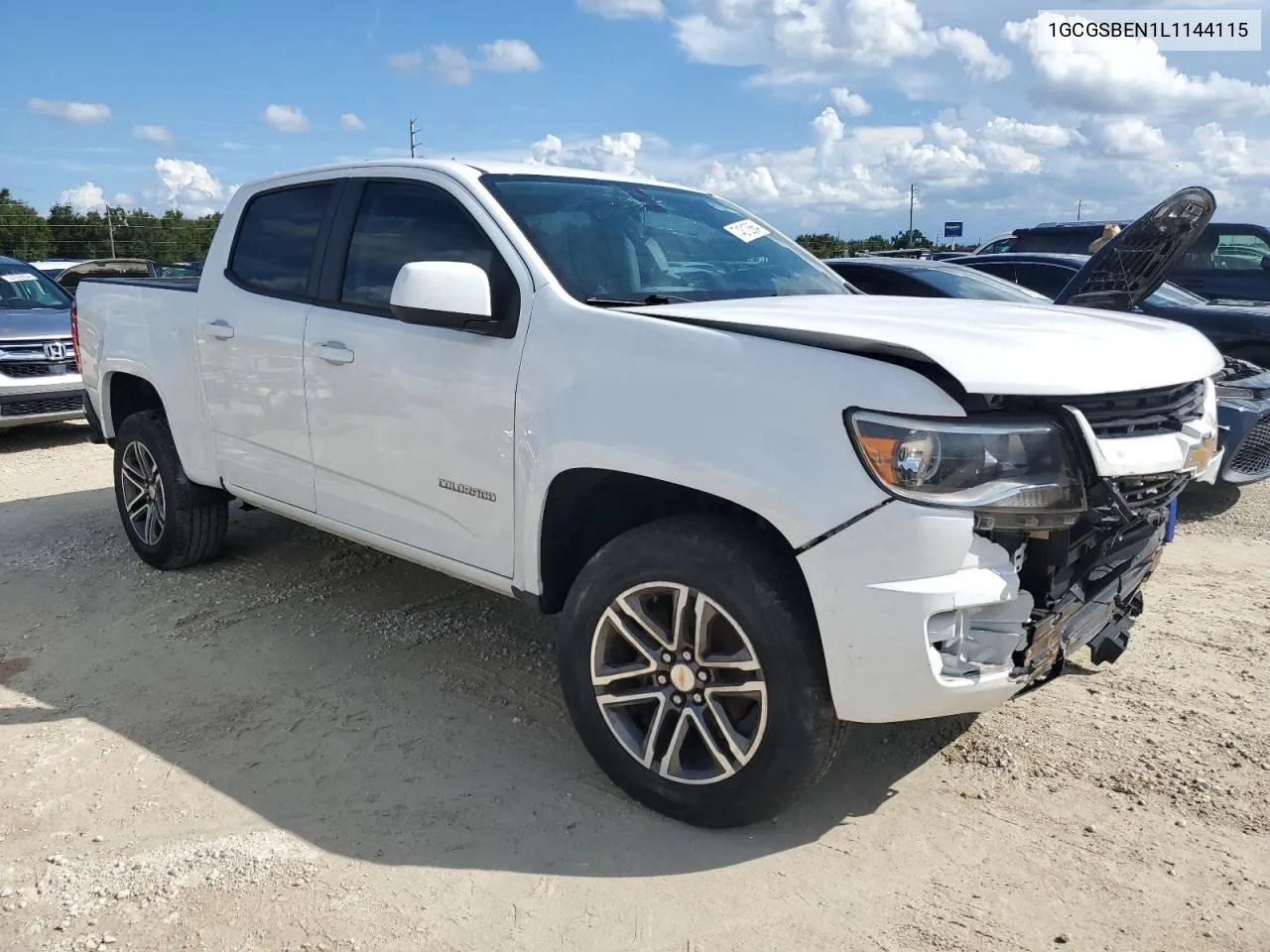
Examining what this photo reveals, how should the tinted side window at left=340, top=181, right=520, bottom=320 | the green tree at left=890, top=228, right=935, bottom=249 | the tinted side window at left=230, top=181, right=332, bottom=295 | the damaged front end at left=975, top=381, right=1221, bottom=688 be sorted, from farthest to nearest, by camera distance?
the green tree at left=890, top=228, right=935, bottom=249 → the tinted side window at left=230, top=181, right=332, bottom=295 → the tinted side window at left=340, top=181, right=520, bottom=320 → the damaged front end at left=975, top=381, right=1221, bottom=688

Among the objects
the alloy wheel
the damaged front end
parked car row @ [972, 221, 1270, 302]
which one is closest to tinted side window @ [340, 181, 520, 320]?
the alloy wheel

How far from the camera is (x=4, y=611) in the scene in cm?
483

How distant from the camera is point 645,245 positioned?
3.56 m

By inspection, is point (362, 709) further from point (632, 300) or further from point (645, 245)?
point (645, 245)

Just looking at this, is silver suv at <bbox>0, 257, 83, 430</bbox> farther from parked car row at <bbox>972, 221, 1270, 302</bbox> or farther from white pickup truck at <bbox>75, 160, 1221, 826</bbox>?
parked car row at <bbox>972, 221, 1270, 302</bbox>

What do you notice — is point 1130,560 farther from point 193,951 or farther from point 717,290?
point 193,951

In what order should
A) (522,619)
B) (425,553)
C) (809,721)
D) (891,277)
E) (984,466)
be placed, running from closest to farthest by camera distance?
(984,466) → (809,721) → (425,553) → (522,619) → (891,277)

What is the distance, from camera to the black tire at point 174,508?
5031 mm

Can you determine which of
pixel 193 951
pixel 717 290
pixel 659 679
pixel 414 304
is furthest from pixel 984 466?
pixel 193 951

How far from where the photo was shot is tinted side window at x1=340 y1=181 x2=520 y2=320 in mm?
3414

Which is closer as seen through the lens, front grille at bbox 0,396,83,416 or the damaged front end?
the damaged front end

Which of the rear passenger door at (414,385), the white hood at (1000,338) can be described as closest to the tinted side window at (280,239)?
the rear passenger door at (414,385)

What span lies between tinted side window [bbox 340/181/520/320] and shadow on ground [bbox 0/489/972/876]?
1.50 meters

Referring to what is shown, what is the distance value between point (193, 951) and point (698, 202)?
10.4 feet
